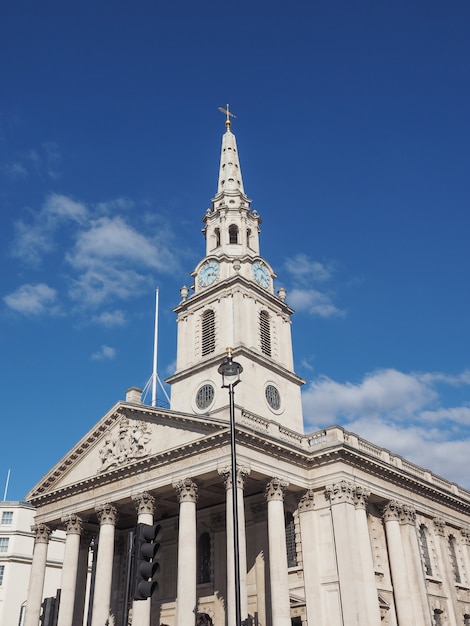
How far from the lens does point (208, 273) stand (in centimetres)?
5131

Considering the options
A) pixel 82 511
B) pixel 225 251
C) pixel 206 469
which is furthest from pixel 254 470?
pixel 225 251

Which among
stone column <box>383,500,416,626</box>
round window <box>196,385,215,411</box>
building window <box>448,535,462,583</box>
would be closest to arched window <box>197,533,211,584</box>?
round window <box>196,385,215,411</box>

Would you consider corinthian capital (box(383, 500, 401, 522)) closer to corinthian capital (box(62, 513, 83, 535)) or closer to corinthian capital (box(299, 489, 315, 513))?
corinthian capital (box(299, 489, 315, 513))

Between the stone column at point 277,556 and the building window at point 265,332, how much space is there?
14.3 metres

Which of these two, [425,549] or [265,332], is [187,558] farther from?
[265,332]

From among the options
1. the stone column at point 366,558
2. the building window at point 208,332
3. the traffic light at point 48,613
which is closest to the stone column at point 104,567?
the stone column at point 366,558

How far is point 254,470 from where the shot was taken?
33.2m

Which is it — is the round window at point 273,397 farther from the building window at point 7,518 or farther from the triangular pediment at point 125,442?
the building window at point 7,518

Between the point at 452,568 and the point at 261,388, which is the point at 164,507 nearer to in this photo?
the point at 261,388

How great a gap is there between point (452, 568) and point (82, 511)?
23993mm

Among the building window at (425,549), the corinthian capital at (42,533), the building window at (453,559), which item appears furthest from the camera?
the building window at (453,559)

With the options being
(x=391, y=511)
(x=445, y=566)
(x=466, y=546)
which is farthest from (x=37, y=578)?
(x=466, y=546)

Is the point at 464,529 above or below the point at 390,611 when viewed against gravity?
above

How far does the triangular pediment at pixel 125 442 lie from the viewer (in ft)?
115
